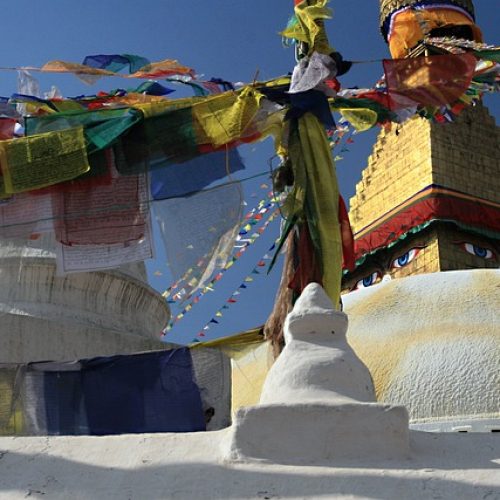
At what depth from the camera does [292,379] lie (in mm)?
5492

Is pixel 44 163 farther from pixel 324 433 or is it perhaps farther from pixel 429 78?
pixel 324 433

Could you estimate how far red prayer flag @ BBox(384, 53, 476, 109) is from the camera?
800 centimetres

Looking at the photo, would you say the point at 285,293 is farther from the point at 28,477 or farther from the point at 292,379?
the point at 28,477

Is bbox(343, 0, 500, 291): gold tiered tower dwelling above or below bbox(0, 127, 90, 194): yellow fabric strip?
above

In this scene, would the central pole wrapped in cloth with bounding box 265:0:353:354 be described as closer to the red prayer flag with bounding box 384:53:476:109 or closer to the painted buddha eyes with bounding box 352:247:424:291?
the red prayer flag with bounding box 384:53:476:109

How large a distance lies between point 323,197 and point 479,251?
11.4 metres

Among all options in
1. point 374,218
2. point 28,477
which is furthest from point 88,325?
point 374,218

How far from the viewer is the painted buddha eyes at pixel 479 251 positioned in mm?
17953

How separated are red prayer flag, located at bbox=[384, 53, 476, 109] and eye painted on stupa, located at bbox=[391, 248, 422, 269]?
10.1m

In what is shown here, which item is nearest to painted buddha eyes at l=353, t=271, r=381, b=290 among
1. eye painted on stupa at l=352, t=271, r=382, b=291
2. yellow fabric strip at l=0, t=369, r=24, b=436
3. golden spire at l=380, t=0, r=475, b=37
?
eye painted on stupa at l=352, t=271, r=382, b=291

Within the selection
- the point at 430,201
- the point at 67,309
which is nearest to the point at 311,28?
the point at 67,309

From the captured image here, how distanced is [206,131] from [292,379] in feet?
8.82

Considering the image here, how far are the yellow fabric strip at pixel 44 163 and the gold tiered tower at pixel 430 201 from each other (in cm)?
1082

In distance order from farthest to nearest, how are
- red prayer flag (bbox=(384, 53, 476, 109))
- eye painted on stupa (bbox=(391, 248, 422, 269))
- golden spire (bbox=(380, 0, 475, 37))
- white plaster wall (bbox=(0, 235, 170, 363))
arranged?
golden spire (bbox=(380, 0, 475, 37)) < eye painted on stupa (bbox=(391, 248, 422, 269)) < white plaster wall (bbox=(0, 235, 170, 363)) < red prayer flag (bbox=(384, 53, 476, 109))
